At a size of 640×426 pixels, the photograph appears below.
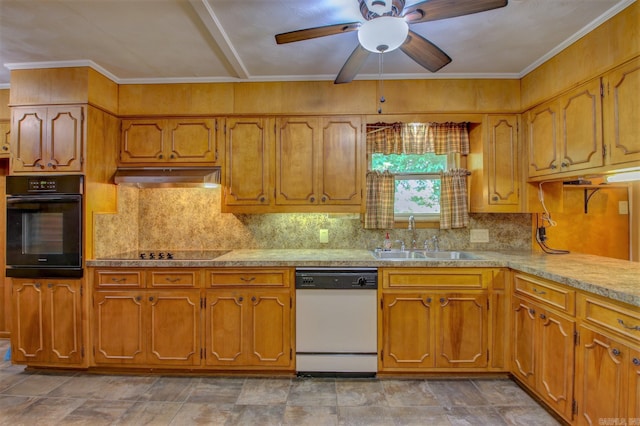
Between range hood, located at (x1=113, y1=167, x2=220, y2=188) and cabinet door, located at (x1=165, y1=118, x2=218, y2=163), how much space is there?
101 millimetres

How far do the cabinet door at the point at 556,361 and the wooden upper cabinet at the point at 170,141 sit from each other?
8.92 feet

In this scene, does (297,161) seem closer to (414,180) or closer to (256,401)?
(414,180)

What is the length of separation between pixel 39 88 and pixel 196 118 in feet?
3.86

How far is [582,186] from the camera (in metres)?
2.62

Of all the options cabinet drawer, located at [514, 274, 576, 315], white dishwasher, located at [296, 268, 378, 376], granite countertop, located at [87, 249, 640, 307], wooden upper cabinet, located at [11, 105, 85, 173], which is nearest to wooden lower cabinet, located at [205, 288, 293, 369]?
white dishwasher, located at [296, 268, 378, 376]


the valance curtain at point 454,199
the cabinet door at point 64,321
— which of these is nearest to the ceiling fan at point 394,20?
the valance curtain at point 454,199

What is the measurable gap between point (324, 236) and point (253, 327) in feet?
3.44

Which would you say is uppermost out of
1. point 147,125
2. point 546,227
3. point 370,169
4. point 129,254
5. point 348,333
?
point 147,125

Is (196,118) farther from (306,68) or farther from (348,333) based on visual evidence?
(348,333)

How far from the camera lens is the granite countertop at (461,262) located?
1767 mm

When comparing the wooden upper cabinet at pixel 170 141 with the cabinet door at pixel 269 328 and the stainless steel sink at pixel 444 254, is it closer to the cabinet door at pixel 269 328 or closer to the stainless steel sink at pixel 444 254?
the cabinet door at pixel 269 328

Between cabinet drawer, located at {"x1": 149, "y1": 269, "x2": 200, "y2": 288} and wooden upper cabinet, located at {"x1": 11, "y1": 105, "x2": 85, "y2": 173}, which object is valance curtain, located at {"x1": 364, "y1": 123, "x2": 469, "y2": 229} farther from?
wooden upper cabinet, located at {"x1": 11, "y1": 105, "x2": 85, "y2": 173}

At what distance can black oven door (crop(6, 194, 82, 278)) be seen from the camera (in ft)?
7.82

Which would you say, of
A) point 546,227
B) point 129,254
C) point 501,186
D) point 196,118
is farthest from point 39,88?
point 546,227
